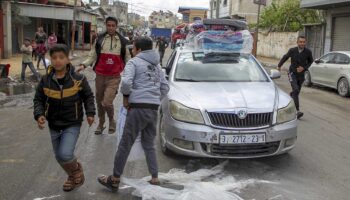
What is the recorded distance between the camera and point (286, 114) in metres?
6.09

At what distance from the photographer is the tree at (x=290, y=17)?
114 feet

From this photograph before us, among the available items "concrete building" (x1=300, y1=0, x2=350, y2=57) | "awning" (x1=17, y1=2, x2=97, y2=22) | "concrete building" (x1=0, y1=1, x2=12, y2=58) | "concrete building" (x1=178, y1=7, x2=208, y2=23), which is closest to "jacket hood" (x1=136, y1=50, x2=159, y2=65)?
"concrete building" (x1=300, y1=0, x2=350, y2=57)

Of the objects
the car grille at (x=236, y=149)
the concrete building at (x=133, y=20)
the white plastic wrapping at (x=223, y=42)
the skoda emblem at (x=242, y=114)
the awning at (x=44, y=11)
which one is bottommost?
the car grille at (x=236, y=149)

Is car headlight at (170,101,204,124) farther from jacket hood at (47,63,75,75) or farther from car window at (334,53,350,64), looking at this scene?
car window at (334,53,350,64)

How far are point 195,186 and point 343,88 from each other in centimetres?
1096

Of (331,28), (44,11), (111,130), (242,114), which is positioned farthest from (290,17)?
(242,114)

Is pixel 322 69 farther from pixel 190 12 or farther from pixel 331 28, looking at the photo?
pixel 190 12

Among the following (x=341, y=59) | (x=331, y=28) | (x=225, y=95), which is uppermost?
(x=331, y=28)

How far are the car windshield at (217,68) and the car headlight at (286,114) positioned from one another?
1.03 meters

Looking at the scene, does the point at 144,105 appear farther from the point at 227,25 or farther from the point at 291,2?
the point at 291,2

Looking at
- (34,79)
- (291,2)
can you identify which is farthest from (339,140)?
(291,2)

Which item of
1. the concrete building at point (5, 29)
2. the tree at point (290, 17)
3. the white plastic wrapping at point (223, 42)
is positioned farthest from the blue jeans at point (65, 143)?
the tree at point (290, 17)

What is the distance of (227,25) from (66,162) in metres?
7.83

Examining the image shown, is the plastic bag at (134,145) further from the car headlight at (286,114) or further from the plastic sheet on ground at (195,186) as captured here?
the car headlight at (286,114)
